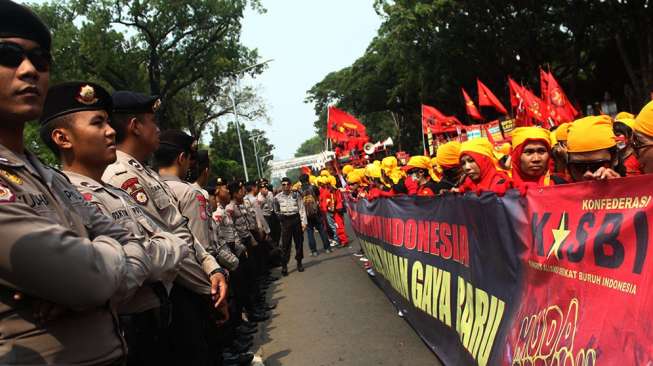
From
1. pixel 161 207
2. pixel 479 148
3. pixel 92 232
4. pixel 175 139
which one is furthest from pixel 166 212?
pixel 479 148

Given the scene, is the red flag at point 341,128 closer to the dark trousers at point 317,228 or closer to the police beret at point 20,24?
the dark trousers at point 317,228

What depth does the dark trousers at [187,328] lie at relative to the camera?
9.30 ft

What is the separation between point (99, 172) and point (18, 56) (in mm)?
999

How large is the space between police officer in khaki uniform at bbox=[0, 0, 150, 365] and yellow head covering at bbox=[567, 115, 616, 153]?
3003 mm

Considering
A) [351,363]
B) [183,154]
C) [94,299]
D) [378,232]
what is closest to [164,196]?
[183,154]

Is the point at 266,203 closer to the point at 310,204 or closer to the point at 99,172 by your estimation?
the point at 310,204

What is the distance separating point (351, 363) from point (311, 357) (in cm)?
54

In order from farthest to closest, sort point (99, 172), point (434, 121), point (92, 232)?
point (434, 121), point (99, 172), point (92, 232)

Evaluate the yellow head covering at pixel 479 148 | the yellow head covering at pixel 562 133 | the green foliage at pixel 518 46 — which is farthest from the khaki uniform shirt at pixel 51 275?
the green foliage at pixel 518 46

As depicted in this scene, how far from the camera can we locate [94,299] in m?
1.47

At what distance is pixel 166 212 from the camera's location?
118 inches

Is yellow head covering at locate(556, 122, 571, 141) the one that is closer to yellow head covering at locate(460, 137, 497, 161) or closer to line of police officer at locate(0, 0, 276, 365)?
yellow head covering at locate(460, 137, 497, 161)

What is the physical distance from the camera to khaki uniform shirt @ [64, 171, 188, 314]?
2100 mm

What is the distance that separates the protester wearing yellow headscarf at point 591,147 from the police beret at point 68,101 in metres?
2.95
